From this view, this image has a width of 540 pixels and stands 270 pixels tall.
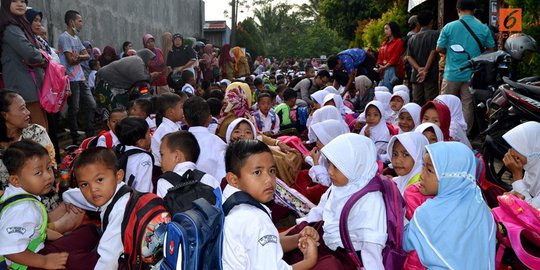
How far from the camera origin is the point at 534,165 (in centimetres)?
347


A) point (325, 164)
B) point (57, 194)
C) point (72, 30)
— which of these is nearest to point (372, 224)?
point (325, 164)

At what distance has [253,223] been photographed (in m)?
2.25

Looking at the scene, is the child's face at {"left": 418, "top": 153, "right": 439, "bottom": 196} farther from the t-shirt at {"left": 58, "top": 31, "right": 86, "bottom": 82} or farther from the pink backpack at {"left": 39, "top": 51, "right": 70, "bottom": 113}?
the t-shirt at {"left": 58, "top": 31, "right": 86, "bottom": 82}

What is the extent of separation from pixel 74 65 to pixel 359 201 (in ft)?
18.5

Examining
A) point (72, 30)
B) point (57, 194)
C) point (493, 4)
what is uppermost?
point (493, 4)

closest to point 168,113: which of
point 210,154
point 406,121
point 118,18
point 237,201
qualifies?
point 210,154

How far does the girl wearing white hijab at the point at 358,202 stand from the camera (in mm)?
2660

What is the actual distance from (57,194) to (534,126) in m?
3.40

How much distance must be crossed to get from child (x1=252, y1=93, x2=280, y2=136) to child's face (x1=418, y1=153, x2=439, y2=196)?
4.09 metres

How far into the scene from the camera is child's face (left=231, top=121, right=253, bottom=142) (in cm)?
479

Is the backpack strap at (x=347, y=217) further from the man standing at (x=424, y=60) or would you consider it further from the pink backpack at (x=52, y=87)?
the man standing at (x=424, y=60)

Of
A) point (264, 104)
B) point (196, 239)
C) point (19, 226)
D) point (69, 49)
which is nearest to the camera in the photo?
point (196, 239)

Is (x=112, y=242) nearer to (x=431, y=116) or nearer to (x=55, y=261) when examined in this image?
(x=55, y=261)

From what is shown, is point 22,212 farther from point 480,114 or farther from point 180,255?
point 480,114
